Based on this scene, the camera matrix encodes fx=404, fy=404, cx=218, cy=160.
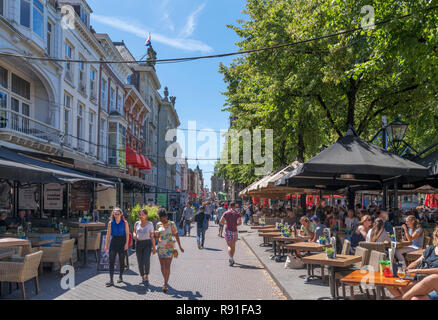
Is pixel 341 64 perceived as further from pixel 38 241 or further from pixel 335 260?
pixel 38 241

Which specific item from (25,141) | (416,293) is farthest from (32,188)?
(416,293)

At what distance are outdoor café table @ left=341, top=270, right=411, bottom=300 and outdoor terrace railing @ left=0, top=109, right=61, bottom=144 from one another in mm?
14954

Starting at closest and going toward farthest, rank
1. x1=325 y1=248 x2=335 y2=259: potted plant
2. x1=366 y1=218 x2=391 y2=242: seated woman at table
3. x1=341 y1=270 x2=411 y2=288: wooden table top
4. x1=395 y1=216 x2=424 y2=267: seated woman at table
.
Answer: x1=341 y1=270 x2=411 y2=288: wooden table top → x1=325 y1=248 x2=335 y2=259: potted plant → x1=366 y1=218 x2=391 y2=242: seated woman at table → x1=395 y1=216 x2=424 y2=267: seated woman at table

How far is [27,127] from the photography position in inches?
745

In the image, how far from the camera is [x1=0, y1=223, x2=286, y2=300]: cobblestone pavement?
762cm

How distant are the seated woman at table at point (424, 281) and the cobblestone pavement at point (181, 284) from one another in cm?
265

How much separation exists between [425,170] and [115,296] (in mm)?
6583

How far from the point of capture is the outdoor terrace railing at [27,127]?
16641 mm

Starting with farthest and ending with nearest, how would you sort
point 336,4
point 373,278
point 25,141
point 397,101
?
point 25,141
point 397,101
point 336,4
point 373,278

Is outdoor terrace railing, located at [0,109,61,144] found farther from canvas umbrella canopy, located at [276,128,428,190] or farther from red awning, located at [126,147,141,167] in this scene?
red awning, located at [126,147,141,167]

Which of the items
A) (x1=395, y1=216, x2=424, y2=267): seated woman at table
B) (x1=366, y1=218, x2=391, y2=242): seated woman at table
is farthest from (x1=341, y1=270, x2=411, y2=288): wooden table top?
(x1=395, y1=216, x2=424, y2=267): seated woman at table

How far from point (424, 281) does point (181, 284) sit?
207 inches
